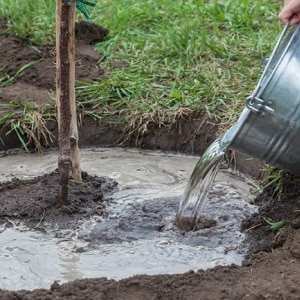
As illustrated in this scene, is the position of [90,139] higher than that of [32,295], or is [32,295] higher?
[32,295]

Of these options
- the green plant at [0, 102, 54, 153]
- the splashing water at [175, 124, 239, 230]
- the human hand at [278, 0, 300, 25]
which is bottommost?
the green plant at [0, 102, 54, 153]

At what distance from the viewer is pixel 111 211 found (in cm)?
524

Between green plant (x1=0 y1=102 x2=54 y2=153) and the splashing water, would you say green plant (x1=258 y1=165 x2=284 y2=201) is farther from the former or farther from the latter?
green plant (x1=0 y1=102 x2=54 y2=153)

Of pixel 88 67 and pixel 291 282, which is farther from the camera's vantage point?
pixel 88 67

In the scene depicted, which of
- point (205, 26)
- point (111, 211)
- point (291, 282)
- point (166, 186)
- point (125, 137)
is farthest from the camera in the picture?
point (205, 26)

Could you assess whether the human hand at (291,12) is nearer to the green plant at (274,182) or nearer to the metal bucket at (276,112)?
the metal bucket at (276,112)

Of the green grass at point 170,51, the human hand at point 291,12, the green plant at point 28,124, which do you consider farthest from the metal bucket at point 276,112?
the green plant at point 28,124

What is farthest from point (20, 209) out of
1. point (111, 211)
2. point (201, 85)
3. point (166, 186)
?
point (201, 85)

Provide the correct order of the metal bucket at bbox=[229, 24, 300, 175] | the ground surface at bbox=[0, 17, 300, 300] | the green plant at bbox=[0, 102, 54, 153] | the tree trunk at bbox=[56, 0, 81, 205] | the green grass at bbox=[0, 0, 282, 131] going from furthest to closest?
the green grass at bbox=[0, 0, 282, 131]
the green plant at bbox=[0, 102, 54, 153]
the tree trunk at bbox=[56, 0, 81, 205]
the metal bucket at bbox=[229, 24, 300, 175]
the ground surface at bbox=[0, 17, 300, 300]

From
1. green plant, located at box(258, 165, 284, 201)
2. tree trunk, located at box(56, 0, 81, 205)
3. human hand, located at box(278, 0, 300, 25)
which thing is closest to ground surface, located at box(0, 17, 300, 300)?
green plant, located at box(258, 165, 284, 201)

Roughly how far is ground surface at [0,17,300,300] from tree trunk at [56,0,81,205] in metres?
0.20

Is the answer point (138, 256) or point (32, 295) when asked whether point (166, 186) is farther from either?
point (32, 295)

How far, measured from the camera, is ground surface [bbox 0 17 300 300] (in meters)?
4.00

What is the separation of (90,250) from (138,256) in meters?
0.24
